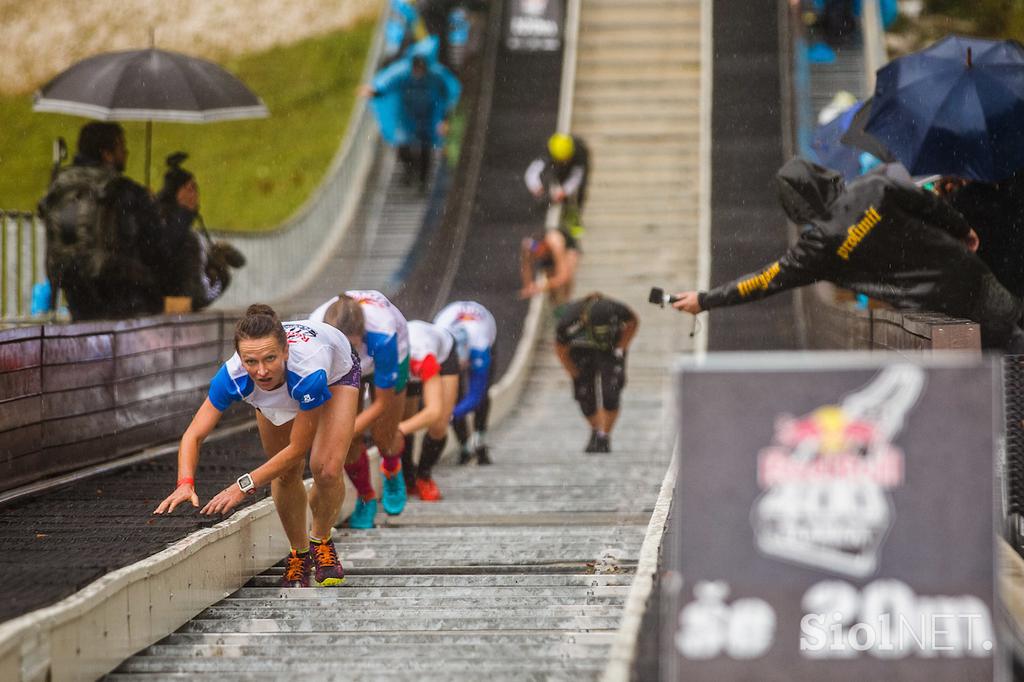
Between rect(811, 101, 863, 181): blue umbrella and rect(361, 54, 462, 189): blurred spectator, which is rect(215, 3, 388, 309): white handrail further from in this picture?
rect(811, 101, 863, 181): blue umbrella

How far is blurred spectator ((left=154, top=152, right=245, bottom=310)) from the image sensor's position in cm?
1108

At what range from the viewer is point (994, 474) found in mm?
4180

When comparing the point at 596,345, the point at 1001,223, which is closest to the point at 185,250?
the point at 596,345

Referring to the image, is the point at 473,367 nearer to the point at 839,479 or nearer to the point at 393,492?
the point at 393,492

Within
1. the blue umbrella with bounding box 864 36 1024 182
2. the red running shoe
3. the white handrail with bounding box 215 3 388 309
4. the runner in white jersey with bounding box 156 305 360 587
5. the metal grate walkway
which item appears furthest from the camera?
the white handrail with bounding box 215 3 388 309

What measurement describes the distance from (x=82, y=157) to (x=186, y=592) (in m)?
4.55

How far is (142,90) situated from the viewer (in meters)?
11.6

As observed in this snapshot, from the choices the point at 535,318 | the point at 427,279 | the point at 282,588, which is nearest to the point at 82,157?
the point at 282,588

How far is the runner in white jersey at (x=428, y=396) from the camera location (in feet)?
31.7

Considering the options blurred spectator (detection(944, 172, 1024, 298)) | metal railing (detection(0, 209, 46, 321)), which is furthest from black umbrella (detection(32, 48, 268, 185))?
blurred spectator (detection(944, 172, 1024, 298))

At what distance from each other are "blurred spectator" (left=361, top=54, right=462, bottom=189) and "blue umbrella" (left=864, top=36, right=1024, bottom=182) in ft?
35.5

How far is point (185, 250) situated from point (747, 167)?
1155cm

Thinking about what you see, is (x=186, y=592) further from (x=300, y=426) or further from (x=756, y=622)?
(x=756, y=622)

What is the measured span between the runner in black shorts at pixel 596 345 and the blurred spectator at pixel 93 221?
12.7 ft
